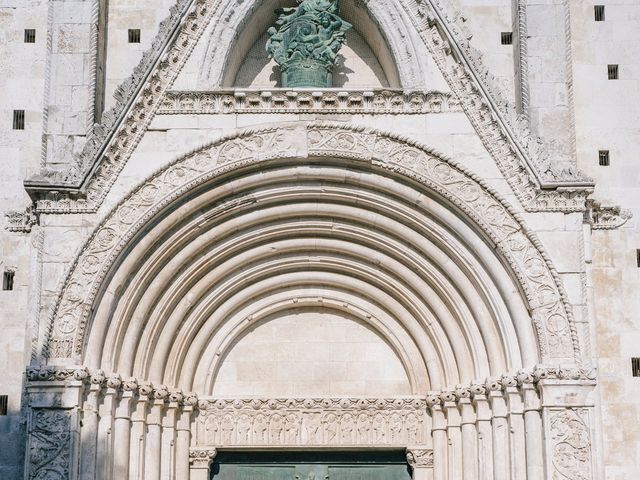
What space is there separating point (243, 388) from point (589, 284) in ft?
15.5

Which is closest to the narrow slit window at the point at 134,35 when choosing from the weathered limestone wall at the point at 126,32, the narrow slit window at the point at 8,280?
the weathered limestone wall at the point at 126,32

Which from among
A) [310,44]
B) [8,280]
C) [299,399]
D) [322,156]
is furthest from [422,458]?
[8,280]

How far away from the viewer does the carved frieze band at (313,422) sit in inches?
632

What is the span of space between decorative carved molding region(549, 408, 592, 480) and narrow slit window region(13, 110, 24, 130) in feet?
25.9

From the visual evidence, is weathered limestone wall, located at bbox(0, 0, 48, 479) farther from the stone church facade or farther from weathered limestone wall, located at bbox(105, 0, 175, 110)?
weathered limestone wall, located at bbox(105, 0, 175, 110)

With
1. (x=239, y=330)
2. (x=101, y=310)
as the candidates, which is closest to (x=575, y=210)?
(x=239, y=330)

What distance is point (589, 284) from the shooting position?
591 inches

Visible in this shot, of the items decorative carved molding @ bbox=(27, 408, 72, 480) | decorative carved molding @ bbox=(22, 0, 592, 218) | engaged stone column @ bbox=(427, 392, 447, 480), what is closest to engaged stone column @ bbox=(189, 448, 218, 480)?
decorative carved molding @ bbox=(27, 408, 72, 480)

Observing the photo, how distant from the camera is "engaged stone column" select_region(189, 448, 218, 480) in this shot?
52.1ft

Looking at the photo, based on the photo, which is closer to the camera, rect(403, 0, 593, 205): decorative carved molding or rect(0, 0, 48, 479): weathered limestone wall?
rect(403, 0, 593, 205): decorative carved molding

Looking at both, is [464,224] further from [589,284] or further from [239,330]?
[239,330]

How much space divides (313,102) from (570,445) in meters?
5.24

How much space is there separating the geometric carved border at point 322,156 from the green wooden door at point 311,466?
271 centimetres

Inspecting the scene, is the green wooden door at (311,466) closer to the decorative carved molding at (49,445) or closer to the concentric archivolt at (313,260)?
the concentric archivolt at (313,260)
